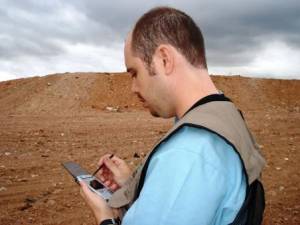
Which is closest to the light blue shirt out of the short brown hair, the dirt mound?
the short brown hair

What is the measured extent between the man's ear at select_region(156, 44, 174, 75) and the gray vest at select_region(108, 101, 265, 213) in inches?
6.3

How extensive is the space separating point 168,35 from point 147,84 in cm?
19

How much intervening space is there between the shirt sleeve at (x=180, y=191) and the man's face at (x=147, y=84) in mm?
337

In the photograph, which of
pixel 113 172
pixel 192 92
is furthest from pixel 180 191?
pixel 113 172

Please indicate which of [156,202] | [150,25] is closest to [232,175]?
[156,202]

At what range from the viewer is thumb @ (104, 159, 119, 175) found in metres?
2.26

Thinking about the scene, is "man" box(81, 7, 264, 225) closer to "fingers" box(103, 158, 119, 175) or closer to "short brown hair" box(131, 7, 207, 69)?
"short brown hair" box(131, 7, 207, 69)

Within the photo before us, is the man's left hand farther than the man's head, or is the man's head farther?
the man's left hand

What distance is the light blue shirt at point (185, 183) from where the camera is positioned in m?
1.34

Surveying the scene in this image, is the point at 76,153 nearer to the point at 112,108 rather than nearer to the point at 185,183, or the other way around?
the point at 185,183

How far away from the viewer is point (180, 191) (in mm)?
1338

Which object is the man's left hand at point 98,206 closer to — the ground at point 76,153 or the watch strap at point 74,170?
the watch strap at point 74,170

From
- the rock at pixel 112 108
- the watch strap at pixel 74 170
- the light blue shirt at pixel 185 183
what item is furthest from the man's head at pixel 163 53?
the rock at pixel 112 108

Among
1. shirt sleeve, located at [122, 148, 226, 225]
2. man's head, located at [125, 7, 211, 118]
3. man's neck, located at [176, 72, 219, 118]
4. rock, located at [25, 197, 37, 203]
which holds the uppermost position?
man's head, located at [125, 7, 211, 118]
